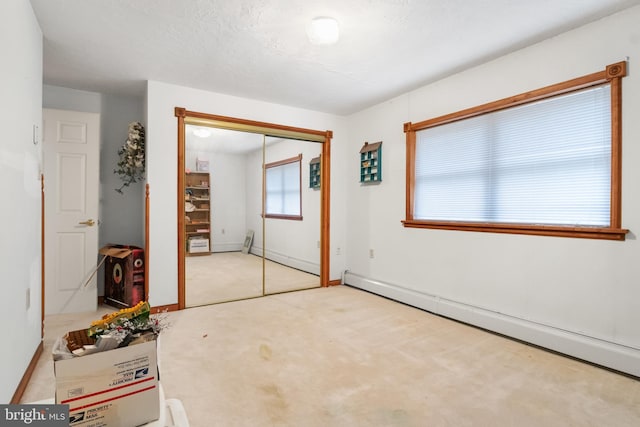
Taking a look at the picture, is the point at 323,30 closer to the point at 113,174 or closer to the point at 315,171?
the point at 315,171

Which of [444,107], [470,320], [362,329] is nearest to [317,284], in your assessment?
[362,329]

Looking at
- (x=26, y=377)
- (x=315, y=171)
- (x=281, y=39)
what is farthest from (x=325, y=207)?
(x=26, y=377)

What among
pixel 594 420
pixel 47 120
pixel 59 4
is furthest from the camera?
pixel 47 120

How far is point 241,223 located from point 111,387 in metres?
3.40

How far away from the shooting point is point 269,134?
4.26m

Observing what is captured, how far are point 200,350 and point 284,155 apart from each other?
278 centimetres

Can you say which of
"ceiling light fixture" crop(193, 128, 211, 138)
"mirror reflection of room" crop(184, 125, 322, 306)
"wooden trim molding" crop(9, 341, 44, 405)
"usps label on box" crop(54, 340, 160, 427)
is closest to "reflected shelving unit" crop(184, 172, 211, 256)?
"mirror reflection of room" crop(184, 125, 322, 306)

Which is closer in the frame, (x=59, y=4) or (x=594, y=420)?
(x=594, y=420)

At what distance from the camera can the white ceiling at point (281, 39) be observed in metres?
2.23

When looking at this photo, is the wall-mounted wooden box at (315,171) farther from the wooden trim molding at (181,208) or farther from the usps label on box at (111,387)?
the usps label on box at (111,387)

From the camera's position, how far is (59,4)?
221cm

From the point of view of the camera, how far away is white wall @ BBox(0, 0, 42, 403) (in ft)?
5.55

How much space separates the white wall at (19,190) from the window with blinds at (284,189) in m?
2.43

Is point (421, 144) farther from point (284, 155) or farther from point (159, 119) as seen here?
point (159, 119)
